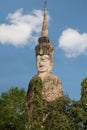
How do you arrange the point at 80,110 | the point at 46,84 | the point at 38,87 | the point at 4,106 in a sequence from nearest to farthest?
the point at 80,110
the point at 4,106
the point at 38,87
the point at 46,84

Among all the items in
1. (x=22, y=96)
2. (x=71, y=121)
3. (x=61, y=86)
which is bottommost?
(x=71, y=121)

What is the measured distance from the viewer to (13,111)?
39500 millimetres

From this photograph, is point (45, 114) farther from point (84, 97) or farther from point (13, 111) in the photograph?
point (84, 97)

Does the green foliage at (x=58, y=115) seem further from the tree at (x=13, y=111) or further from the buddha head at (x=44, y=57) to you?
the buddha head at (x=44, y=57)

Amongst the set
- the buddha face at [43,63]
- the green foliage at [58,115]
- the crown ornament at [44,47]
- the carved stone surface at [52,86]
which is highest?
the crown ornament at [44,47]

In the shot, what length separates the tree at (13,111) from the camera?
38938 mm

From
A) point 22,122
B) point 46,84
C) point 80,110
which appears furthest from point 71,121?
point 46,84

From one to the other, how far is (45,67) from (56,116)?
895 inches

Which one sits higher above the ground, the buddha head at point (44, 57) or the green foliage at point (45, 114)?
the buddha head at point (44, 57)

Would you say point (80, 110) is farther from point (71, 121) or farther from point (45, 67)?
point (45, 67)

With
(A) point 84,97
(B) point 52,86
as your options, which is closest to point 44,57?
(B) point 52,86

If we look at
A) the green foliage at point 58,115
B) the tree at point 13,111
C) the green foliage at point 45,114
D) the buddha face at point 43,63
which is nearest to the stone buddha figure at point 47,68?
the buddha face at point 43,63

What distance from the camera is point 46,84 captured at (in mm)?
59250

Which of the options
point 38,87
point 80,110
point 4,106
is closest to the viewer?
point 80,110
